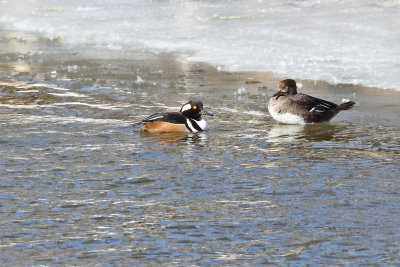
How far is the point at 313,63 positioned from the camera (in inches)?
619

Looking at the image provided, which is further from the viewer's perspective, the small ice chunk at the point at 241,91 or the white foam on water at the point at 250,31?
the white foam on water at the point at 250,31

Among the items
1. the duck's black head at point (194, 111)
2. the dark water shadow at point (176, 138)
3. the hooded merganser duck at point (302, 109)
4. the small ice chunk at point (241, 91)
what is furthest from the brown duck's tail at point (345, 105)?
the small ice chunk at point (241, 91)

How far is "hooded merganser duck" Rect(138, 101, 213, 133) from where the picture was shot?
1101 centimetres

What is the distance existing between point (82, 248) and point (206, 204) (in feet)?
5.15

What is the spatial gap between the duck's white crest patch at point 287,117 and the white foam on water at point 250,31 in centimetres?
284

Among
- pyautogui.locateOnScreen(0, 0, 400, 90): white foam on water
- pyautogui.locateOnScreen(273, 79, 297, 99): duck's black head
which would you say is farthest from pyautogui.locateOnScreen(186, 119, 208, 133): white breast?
pyautogui.locateOnScreen(0, 0, 400, 90): white foam on water

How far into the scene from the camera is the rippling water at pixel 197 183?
6.37 m

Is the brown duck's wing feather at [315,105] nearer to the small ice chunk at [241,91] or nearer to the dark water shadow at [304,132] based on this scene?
the dark water shadow at [304,132]

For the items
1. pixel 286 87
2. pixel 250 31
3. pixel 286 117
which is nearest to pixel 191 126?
pixel 286 117

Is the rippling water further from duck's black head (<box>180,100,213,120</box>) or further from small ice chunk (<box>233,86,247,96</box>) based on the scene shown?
duck's black head (<box>180,100,213,120</box>)

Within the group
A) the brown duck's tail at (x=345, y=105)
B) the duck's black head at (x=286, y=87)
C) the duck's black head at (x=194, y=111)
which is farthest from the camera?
the duck's black head at (x=286, y=87)

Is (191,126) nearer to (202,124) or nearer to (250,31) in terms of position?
(202,124)

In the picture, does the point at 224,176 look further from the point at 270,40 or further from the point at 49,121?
the point at 270,40

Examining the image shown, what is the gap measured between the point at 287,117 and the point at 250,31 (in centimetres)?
829
